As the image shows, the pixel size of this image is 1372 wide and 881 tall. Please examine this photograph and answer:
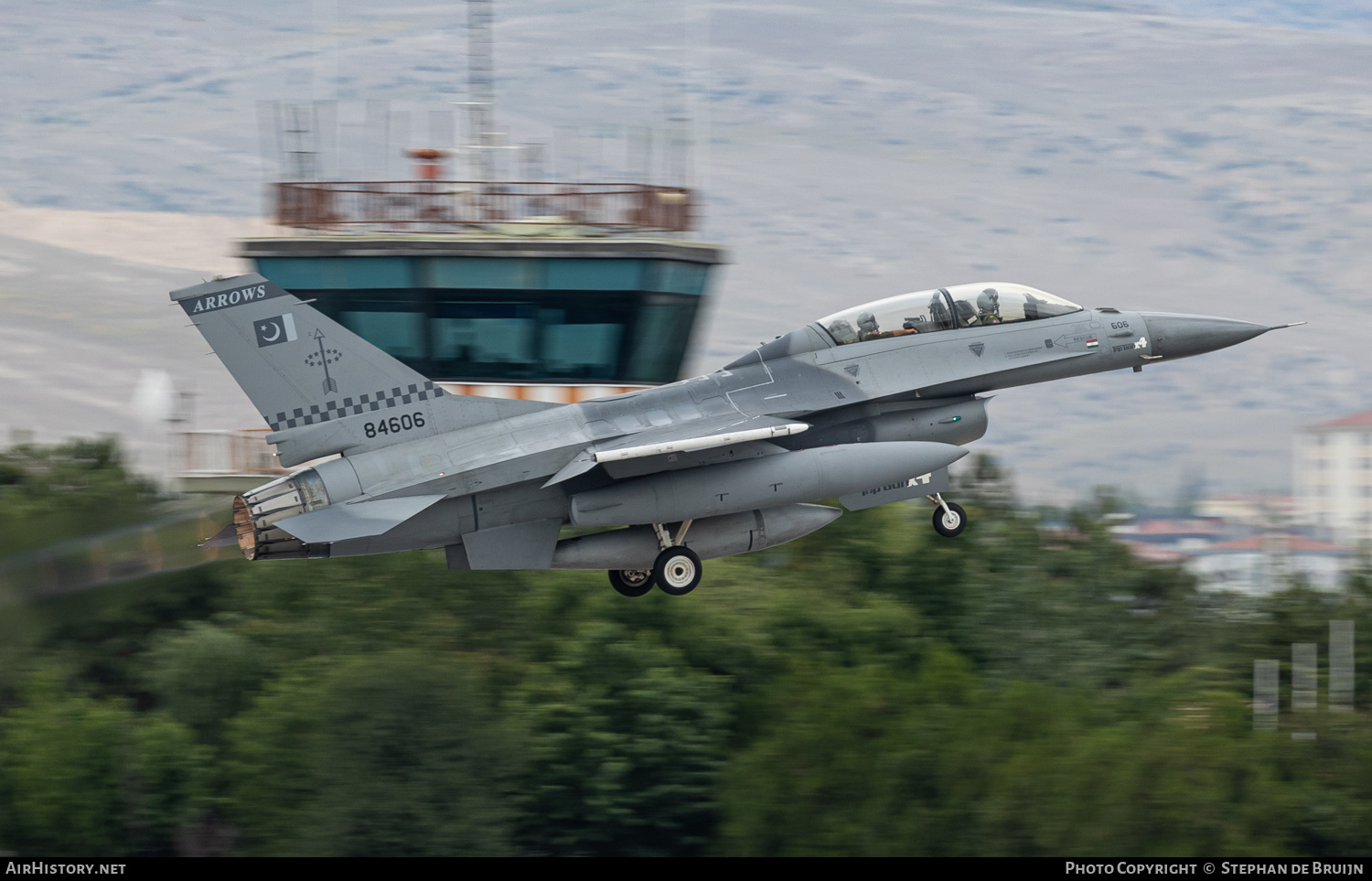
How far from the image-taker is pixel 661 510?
18.8 m

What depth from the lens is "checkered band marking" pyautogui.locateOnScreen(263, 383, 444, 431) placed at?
1864 cm

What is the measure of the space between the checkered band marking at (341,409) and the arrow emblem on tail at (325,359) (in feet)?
0.71

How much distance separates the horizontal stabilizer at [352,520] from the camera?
17188mm

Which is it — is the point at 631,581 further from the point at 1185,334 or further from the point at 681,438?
the point at 1185,334

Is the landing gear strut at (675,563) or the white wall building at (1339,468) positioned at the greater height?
the landing gear strut at (675,563)

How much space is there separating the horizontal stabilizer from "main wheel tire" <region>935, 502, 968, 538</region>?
6.92m

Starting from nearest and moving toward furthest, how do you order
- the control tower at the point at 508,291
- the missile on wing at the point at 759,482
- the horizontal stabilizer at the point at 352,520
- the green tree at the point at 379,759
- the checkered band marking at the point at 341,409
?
1. the horizontal stabilizer at the point at 352,520
2. the missile on wing at the point at 759,482
3. the checkered band marking at the point at 341,409
4. the control tower at the point at 508,291
5. the green tree at the point at 379,759

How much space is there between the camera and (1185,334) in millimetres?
20234

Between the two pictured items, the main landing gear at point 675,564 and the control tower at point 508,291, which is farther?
the control tower at point 508,291

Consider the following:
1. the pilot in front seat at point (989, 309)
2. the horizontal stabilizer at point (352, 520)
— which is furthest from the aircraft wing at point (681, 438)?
the pilot in front seat at point (989, 309)

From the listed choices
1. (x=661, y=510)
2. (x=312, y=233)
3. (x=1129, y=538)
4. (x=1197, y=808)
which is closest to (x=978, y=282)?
(x=661, y=510)

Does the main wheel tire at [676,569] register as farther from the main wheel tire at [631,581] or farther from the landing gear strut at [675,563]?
the main wheel tire at [631,581]

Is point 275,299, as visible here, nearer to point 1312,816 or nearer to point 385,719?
point 385,719

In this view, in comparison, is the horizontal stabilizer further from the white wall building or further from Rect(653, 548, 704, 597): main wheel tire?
the white wall building
